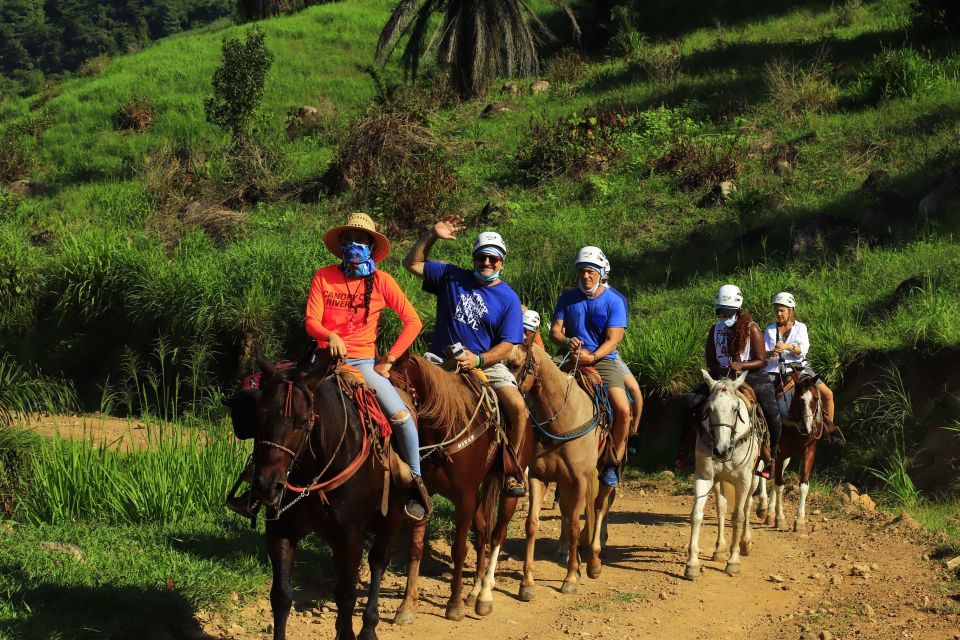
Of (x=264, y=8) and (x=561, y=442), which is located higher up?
(x=264, y=8)

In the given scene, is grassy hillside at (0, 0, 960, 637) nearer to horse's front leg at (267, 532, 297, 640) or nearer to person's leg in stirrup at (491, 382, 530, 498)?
horse's front leg at (267, 532, 297, 640)

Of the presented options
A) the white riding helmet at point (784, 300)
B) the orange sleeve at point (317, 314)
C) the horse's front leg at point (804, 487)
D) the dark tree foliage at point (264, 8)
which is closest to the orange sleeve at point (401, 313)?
the orange sleeve at point (317, 314)

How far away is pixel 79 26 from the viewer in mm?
80500

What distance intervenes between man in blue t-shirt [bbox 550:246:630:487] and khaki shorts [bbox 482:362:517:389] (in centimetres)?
123

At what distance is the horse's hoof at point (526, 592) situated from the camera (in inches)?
353

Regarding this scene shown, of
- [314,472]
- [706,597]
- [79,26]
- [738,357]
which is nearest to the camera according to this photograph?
[314,472]

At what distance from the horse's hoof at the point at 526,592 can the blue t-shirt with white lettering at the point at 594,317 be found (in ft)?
7.49

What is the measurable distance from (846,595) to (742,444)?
164cm

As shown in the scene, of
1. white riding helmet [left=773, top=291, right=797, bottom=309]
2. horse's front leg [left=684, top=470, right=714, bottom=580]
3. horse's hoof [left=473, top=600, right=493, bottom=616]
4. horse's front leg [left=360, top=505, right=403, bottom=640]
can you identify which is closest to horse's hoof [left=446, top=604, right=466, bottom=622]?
→ horse's hoof [left=473, top=600, right=493, bottom=616]

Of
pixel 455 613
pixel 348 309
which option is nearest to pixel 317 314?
pixel 348 309

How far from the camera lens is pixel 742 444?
399 inches

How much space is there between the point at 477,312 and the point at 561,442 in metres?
1.54

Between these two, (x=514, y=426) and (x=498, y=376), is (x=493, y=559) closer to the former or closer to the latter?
(x=514, y=426)

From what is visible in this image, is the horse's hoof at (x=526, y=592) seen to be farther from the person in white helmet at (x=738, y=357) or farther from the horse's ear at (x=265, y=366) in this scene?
the horse's ear at (x=265, y=366)
